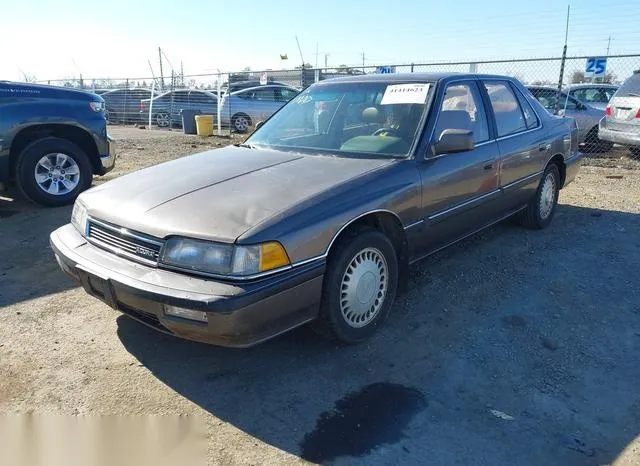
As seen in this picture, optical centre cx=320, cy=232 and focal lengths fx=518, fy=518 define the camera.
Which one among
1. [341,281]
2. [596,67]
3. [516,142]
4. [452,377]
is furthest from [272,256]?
[596,67]

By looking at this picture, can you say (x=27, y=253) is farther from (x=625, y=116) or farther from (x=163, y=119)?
(x=163, y=119)

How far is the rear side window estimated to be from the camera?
877cm

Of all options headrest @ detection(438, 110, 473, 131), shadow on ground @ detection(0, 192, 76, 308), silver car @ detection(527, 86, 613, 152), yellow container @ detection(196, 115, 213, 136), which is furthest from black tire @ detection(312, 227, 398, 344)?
yellow container @ detection(196, 115, 213, 136)

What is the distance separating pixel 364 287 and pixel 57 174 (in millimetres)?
4845

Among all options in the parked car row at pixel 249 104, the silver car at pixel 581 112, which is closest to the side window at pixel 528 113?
the silver car at pixel 581 112

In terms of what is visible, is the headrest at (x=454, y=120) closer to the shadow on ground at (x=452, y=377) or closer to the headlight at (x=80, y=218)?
the shadow on ground at (x=452, y=377)

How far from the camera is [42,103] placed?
604cm

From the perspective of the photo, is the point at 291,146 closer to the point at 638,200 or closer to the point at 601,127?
the point at 638,200

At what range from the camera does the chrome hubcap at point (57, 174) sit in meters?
6.21

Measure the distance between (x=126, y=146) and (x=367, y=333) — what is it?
1103 centimetres

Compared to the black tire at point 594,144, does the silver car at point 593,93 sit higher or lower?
higher

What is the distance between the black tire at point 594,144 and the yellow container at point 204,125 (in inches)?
395

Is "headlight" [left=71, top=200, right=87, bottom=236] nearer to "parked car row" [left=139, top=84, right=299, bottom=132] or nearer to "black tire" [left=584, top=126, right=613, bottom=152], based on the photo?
"black tire" [left=584, top=126, right=613, bottom=152]

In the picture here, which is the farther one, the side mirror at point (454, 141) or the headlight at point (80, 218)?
the side mirror at point (454, 141)
